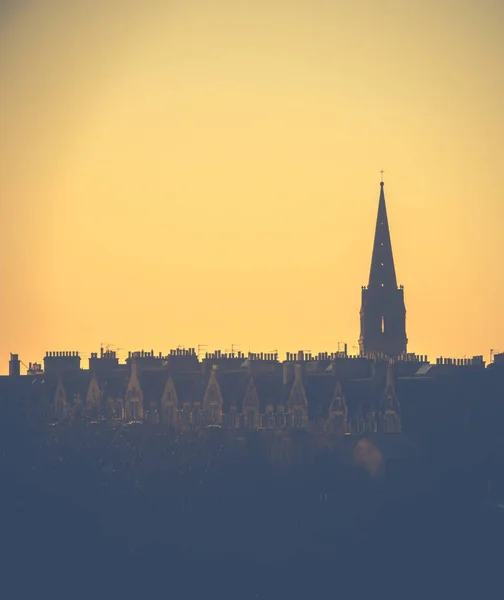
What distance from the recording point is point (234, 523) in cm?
17975

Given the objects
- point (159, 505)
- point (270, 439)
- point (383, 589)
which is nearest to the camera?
point (383, 589)

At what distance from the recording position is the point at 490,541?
17762 centimetres

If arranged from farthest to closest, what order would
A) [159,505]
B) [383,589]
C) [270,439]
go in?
[270,439] → [159,505] → [383,589]

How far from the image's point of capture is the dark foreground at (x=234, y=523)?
172 meters

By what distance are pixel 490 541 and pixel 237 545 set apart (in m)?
12.5

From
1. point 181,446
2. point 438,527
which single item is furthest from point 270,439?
point 438,527

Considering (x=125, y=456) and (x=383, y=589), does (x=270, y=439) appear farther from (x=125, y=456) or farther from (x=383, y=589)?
(x=383, y=589)

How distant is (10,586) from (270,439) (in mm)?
29266

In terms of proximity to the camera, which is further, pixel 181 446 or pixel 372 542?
pixel 181 446

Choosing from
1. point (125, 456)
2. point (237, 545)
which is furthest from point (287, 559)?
point (125, 456)

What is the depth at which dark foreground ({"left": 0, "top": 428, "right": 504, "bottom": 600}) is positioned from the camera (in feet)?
563

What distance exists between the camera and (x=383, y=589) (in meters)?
170

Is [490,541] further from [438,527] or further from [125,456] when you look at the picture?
[125,456]

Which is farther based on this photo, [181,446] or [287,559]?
[181,446]
